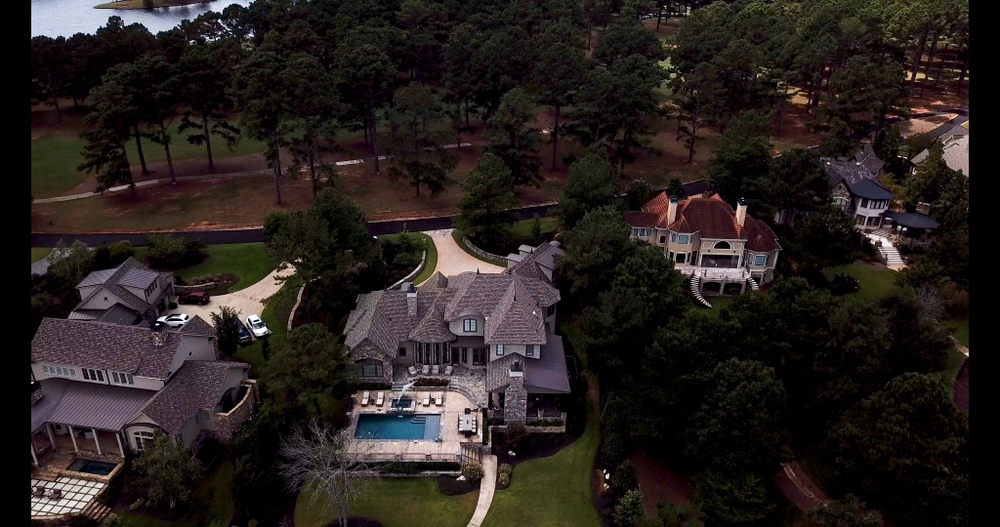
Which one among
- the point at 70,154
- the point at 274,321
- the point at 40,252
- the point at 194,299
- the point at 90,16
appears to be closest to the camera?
the point at 274,321

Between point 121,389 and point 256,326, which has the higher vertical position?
point 256,326

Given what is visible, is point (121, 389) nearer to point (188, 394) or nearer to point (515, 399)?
point (188, 394)

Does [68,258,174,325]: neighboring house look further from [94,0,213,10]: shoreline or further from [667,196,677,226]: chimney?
[94,0,213,10]: shoreline

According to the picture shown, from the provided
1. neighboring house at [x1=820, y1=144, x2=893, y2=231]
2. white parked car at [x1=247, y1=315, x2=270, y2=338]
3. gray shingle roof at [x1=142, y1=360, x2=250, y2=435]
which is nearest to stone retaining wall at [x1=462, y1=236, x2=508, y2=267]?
white parked car at [x1=247, y1=315, x2=270, y2=338]

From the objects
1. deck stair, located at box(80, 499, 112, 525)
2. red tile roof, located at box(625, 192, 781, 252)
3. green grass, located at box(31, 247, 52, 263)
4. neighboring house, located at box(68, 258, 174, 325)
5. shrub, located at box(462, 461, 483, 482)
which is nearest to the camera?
deck stair, located at box(80, 499, 112, 525)

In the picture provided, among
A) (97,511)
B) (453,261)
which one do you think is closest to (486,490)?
(97,511)

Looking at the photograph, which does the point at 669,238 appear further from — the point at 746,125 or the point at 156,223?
the point at 156,223
